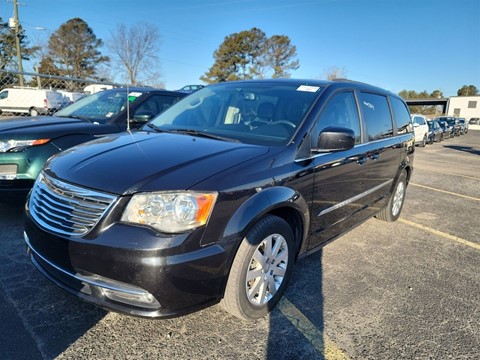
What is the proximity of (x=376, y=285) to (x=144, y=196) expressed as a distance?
2345 mm

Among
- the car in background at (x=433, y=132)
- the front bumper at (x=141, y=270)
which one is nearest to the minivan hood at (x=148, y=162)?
the front bumper at (x=141, y=270)

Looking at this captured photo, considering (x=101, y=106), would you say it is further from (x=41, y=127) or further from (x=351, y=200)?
(x=351, y=200)

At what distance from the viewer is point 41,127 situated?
13.6 ft

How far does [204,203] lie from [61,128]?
9.67ft

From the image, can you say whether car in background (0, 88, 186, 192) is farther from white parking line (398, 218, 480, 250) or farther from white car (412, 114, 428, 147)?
white car (412, 114, 428, 147)

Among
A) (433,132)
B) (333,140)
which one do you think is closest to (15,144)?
(333,140)

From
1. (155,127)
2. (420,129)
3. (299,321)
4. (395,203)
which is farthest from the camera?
(420,129)

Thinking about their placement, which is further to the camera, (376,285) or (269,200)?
(376,285)

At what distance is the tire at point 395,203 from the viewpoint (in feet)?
16.2

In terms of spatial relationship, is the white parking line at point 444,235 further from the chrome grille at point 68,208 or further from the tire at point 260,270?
the chrome grille at point 68,208

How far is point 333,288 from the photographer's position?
3.12 meters

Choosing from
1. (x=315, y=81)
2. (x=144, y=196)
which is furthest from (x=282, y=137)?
(x=144, y=196)

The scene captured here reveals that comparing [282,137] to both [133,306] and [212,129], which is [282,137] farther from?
[133,306]

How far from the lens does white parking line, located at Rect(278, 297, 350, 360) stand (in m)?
2.30
